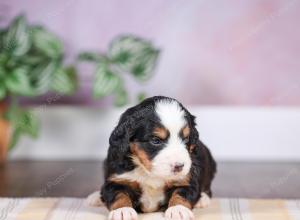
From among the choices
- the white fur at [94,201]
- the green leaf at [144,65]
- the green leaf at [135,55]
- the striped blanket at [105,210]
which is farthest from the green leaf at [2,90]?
the white fur at [94,201]

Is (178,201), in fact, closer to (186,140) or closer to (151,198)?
(151,198)

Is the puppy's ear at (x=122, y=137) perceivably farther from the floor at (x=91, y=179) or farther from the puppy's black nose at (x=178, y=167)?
the floor at (x=91, y=179)

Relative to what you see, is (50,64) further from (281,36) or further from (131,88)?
(281,36)

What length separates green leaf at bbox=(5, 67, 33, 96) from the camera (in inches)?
156

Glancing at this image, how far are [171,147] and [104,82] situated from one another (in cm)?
184

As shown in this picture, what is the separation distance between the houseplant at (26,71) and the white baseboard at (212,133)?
0.86 feet

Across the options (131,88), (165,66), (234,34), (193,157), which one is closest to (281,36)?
(234,34)

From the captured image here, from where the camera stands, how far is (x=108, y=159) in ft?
8.32

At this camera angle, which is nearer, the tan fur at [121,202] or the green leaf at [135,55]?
the tan fur at [121,202]

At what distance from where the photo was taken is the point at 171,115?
2332 millimetres

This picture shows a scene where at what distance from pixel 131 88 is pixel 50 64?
0.68m

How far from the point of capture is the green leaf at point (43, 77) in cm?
416

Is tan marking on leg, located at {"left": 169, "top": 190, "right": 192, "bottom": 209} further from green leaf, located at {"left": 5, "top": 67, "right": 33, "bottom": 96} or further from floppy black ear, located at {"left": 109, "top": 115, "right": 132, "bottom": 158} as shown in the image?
green leaf, located at {"left": 5, "top": 67, "right": 33, "bottom": 96}

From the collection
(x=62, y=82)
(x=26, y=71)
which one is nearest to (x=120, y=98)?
(x=62, y=82)
